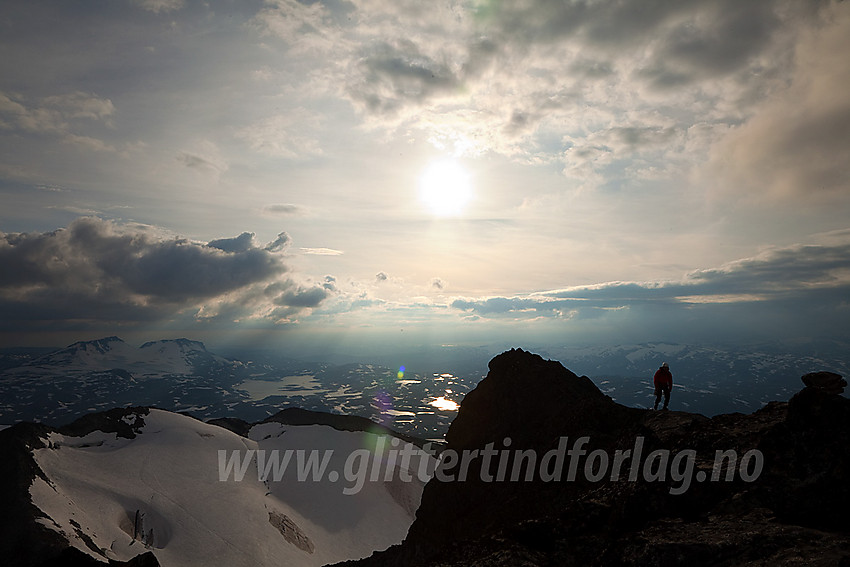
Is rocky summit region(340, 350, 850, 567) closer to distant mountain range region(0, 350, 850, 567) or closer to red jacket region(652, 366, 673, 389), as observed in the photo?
distant mountain range region(0, 350, 850, 567)

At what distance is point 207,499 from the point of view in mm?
97562

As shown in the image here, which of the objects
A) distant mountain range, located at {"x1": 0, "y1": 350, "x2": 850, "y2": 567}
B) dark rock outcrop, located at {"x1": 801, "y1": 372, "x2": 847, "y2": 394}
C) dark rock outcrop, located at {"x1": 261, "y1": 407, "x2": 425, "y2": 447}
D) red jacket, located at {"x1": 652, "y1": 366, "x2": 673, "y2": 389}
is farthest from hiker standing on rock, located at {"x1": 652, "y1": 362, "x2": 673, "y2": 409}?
dark rock outcrop, located at {"x1": 261, "y1": 407, "x2": 425, "y2": 447}

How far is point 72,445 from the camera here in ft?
341

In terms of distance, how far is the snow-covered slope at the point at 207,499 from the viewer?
76312 millimetres

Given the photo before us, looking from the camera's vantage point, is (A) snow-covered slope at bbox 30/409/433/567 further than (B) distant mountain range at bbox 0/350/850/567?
Yes

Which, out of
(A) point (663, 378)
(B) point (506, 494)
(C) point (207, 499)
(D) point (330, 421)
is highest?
(A) point (663, 378)

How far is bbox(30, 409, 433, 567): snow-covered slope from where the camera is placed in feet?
250

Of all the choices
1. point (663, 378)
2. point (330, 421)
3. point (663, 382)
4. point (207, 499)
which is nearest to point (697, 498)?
point (663, 382)

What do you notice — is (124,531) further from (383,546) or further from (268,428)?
(268,428)

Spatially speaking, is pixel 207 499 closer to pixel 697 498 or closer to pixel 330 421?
pixel 330 421

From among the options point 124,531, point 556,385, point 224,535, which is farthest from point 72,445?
point 556,385

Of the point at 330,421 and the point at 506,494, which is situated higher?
the point at 506,494

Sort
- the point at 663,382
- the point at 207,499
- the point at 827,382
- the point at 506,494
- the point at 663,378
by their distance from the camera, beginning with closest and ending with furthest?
the point at 827,382
the point at 663,382
the point at 663,378
the point at 506,494
the point at 207,499

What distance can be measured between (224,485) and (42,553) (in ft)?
176
